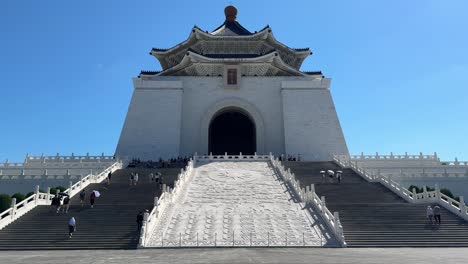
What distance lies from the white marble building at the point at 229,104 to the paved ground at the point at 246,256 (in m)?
19.4

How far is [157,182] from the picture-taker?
18.3 meters

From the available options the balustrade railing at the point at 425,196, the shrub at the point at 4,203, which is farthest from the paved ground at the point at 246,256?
the shrub at the point at 4,203

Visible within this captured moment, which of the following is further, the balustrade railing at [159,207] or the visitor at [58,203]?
the visitor at [58,203]

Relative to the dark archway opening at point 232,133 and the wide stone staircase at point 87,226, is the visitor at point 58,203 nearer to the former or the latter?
the wide stone staircase at point 87,226

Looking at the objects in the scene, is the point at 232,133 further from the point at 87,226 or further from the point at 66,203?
the point at 87,226

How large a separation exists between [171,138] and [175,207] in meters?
15.9

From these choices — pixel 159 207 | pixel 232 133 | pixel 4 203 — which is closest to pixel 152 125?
pixel 232 133

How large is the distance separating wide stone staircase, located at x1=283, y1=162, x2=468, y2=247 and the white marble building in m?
12.4

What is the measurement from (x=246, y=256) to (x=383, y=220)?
614 cm

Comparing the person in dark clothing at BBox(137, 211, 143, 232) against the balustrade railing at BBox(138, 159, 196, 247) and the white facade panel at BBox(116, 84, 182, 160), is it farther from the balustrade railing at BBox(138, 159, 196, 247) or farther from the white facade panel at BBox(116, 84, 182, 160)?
the white facade panel at BBox(116, 84, 182, 160)

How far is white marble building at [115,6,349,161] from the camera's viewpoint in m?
30.2

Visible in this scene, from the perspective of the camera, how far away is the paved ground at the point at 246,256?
833cm

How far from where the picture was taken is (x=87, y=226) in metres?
12.5

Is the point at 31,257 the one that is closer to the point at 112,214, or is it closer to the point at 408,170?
the point at 112,214
